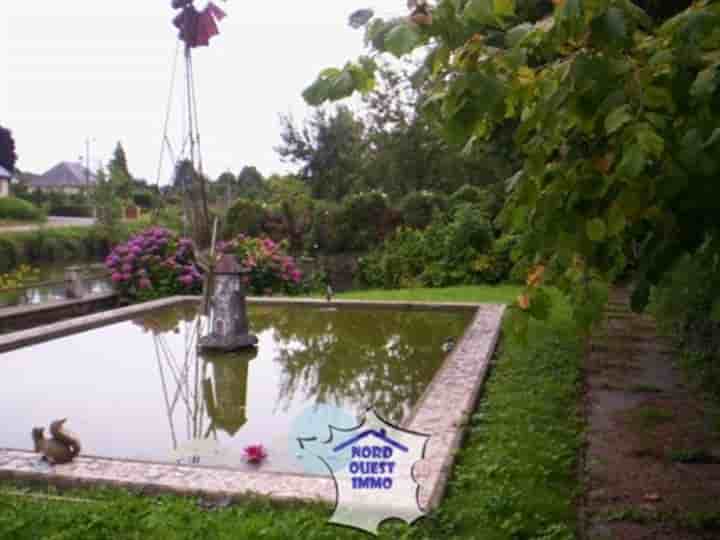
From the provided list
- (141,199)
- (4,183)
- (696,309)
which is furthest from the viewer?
(141,199)

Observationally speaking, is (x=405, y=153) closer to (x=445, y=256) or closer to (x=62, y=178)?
(x=445, y=256)

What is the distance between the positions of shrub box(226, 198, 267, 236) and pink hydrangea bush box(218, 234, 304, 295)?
14.0ft

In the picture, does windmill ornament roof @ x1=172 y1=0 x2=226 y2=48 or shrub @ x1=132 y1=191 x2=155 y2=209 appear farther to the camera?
shrub @ x1=132 y1=191 x2=155 y2=209

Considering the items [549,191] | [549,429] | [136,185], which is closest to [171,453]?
[549,429]

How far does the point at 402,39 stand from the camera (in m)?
1.57

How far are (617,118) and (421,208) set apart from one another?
1466 centimetres

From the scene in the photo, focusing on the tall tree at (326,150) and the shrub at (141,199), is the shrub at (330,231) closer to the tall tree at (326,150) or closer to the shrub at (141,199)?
the tall tree at (326,150)

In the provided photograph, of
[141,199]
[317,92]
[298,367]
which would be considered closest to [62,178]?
[141,199]

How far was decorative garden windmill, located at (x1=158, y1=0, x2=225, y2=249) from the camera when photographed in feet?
13.4

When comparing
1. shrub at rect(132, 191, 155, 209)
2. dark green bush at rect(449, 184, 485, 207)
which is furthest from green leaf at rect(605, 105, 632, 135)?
shrub at rect(132, 191, 155, 209)

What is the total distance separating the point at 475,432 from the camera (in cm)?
419

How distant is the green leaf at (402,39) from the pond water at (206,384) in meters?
1.70

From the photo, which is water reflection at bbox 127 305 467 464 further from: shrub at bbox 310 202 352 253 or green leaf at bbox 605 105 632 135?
shrub at bbox 310 202 352 253

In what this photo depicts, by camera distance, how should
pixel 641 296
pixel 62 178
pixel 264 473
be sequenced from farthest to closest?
pixel 62 178, pixel 264 473, pixel 641 296
